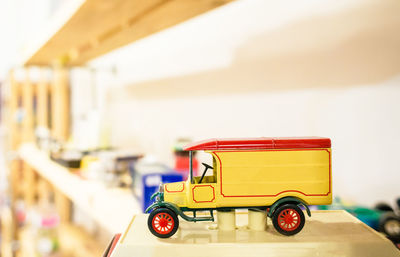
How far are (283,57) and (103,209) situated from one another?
580 mm

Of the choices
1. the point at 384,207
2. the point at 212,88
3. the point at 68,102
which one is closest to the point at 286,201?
the point at 384,207

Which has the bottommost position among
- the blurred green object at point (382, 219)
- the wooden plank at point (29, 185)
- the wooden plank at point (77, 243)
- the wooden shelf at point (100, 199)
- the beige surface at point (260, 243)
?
the wooden plank at point (77, 243)

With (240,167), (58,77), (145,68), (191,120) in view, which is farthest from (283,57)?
(58,77)

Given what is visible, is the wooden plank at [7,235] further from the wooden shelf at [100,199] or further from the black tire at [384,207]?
the black tire at [384,207]

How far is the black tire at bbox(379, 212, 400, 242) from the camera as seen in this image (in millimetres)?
569

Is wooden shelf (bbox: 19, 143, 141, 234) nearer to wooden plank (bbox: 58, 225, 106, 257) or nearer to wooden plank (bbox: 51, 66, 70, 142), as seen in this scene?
wooden plank (bbox: 58, 225, 106, 257)

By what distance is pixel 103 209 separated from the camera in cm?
84

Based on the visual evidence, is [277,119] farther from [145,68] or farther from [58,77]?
[58,77]

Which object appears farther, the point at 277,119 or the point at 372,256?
the point at 277,119

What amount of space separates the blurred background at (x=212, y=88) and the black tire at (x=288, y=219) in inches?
8.7

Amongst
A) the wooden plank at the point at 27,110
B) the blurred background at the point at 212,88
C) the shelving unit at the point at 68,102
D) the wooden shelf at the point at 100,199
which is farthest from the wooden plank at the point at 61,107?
the wooden shelf at the point at 100,199

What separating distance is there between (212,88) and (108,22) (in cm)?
37

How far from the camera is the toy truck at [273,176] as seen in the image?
46 cm

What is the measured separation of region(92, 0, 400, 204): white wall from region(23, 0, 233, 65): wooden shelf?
209mm
